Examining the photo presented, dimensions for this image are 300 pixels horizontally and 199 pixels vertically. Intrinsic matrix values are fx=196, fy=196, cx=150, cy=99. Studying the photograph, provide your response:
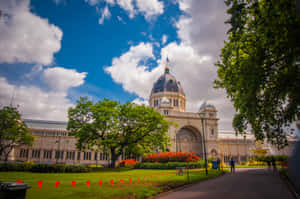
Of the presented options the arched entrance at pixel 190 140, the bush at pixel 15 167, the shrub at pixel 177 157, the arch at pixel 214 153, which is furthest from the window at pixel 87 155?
the bush at pixel 15 167

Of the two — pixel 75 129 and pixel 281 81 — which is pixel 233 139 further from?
pixel 281 81

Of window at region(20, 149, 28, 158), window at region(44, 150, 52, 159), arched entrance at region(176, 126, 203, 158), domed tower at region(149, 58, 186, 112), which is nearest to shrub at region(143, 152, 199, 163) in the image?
arched entrance at region(176, 126, 203, 158)

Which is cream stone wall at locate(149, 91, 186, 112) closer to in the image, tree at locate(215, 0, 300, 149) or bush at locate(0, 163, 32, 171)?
bush at locate(0, 163, 32, 171)

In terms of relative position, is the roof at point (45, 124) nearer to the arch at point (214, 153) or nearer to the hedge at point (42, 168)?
the hedge at point (42, 168)

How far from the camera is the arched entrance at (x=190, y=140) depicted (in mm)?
64812

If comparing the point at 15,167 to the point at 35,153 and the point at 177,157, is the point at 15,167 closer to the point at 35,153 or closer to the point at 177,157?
the point at 177,157

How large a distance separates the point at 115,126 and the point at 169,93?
149 ft

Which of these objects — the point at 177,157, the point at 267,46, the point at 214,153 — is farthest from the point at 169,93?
the point at 267,46

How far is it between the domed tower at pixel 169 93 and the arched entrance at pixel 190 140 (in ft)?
32.1

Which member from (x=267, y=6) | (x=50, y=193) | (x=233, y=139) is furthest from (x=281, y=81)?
(x=233, y=139)

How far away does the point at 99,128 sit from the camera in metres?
30.3

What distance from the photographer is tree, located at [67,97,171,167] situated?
3039cm

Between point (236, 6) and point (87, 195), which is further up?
point (236, 6)

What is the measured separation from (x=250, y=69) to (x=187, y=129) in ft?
195
